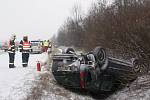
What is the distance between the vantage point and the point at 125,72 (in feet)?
38.7

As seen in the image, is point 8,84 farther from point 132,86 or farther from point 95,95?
point 132,86

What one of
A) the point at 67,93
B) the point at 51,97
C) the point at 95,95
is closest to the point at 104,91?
the point at 95,95

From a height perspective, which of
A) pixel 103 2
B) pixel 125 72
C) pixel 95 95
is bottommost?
pixel 95 95

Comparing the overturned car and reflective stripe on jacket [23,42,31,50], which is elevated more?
reflective stripe on jacket [23,42,31,50]

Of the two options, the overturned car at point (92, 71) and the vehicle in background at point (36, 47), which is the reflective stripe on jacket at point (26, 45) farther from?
the vehicle in background at point (36, 47)

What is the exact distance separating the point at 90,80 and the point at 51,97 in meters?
1.44

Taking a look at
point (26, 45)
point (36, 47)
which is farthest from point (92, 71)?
point (36, 47)

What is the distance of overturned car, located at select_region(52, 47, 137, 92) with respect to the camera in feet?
37.0

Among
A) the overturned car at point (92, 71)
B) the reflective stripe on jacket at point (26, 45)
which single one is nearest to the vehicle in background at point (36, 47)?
the reflective stripe on jacket at point (26, 45)

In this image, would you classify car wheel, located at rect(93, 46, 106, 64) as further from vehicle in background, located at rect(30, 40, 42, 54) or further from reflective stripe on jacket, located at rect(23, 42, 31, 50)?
vehicle in background, located at rect(30, 40, 42, 54)

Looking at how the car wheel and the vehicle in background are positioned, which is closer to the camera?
the car wheel

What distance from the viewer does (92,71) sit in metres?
11.1

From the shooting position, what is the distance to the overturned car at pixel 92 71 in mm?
11266

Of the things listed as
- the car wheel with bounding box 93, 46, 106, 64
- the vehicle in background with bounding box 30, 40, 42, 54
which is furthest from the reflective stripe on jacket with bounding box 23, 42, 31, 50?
the vehicle in background with bounding box 30, 40, 42, 54
